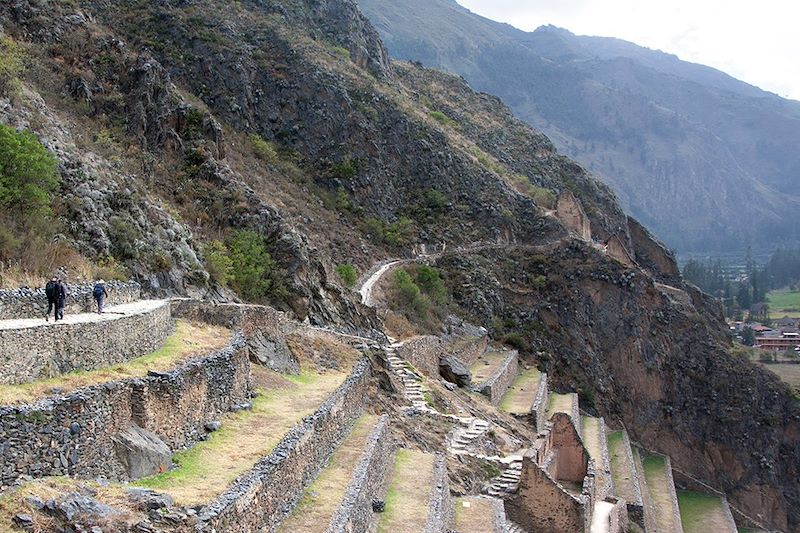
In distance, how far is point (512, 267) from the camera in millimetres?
58500

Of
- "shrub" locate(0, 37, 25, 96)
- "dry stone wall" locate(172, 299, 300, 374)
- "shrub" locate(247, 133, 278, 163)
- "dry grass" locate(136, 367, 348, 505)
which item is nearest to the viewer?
"dry grass" locate(136, 367, 348, 505)

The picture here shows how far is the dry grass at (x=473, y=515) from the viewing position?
724 inches

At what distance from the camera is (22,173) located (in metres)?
20.2

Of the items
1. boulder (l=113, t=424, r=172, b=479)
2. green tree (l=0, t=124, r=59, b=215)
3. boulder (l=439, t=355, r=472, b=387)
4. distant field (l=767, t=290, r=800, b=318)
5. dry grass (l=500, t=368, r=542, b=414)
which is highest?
green tree (l=0, t=124, r=59, b=215)

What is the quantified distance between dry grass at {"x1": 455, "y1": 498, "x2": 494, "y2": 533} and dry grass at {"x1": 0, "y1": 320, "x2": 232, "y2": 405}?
6.97 metres

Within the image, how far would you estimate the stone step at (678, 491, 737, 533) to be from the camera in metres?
43.2

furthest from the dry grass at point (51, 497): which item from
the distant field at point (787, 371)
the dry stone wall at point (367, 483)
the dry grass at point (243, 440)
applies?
the distant field at point (787, 371)

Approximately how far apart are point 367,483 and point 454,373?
1954 cm

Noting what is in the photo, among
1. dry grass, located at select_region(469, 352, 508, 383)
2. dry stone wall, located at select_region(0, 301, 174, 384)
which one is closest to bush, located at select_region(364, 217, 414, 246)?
dry grass, located at select_region(469, 352, 508, 383)

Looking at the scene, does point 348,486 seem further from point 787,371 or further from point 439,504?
point 787,371

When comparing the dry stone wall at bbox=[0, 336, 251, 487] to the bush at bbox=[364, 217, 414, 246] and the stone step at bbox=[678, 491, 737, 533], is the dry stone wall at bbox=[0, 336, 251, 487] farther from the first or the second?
the bush at bbox=[364, 217, 414, 246]

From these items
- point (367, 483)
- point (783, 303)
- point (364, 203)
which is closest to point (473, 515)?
point (367, 483)

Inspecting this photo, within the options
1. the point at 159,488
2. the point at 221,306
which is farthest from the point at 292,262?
the point at 159,488

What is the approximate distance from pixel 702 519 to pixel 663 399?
37.9 ft
